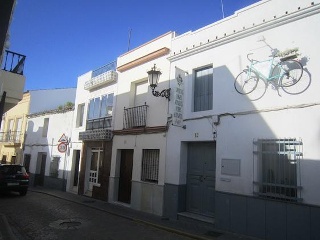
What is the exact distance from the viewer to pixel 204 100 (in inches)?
380

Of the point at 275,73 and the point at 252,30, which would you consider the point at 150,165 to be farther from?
the point at 252,30

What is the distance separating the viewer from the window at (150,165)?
11102mm

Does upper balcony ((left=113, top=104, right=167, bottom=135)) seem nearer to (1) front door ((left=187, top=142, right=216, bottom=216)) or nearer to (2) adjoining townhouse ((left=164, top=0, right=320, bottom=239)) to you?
(2) adjoining townhouse ((left=164, top=0, right=320, bottom=239))

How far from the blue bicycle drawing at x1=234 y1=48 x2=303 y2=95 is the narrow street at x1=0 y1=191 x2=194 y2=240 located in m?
4.73

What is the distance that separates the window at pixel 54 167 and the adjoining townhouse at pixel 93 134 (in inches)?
78.7

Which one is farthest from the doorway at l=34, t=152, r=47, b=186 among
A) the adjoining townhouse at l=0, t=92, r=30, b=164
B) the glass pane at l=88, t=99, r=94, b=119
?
the glass pane at l=88, t=99, r=94, b=119

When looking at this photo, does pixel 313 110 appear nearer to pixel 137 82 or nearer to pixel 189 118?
pixel 189 118

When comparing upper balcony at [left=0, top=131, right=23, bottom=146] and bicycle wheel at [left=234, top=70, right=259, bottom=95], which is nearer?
bicycle wheel at [left=234, top=70, right=259, bottom=95]

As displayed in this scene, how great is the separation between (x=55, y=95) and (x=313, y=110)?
21771 mm

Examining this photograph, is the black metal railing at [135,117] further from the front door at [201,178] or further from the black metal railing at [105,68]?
the black metal railing at [105,68]

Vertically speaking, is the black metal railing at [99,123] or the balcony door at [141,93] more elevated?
the balcony door at [141,93]

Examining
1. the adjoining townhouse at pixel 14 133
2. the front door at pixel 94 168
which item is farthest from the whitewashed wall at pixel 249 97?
the adjoining townhouse at pixel 14 133

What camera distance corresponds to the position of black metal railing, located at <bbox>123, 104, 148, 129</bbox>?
1184 centimetres

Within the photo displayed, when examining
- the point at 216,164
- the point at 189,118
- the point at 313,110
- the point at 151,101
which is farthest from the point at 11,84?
the point at 313,110
